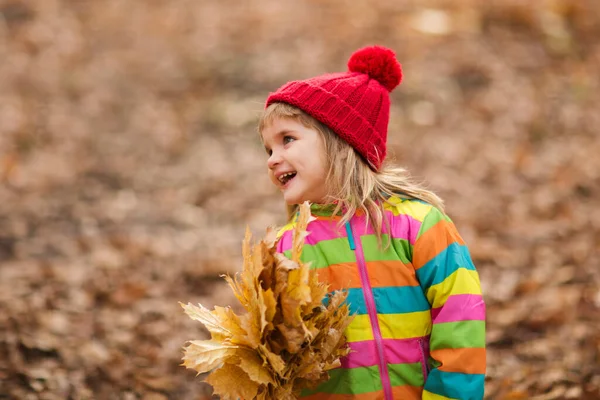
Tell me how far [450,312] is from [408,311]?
174mm

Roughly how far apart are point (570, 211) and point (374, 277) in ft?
16.3

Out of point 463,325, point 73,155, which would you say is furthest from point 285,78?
point 463,325

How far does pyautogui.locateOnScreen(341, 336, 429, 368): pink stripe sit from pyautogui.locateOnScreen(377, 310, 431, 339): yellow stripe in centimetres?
2

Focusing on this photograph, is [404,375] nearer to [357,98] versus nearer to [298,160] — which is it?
[298,160]

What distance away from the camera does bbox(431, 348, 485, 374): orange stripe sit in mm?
2141

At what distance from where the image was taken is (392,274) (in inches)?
91.4

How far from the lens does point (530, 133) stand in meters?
8.35

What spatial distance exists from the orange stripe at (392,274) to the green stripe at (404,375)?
12.9 inches

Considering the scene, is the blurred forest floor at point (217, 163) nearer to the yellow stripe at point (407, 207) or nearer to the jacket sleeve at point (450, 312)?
the jacket sleeve at point (450, 312)

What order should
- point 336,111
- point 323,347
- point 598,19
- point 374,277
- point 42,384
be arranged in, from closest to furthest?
point 323,347
point 374,277
point 336,111
point 42,384
point 598,19

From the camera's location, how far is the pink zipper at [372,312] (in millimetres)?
2238

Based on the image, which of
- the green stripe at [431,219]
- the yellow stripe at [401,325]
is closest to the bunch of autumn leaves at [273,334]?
the yellow stripe at [401,325]

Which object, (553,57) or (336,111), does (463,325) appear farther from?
(553,57)

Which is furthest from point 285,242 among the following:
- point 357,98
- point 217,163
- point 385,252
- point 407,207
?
point 217,163
